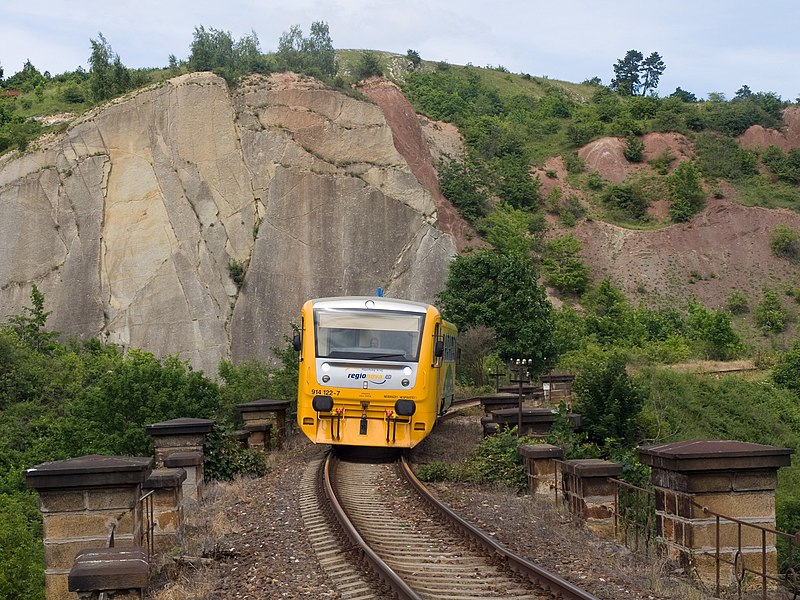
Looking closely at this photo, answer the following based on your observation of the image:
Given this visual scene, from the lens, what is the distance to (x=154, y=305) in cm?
4862

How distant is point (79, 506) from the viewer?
797 cm

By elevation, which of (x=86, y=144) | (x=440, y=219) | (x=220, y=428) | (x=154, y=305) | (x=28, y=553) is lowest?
(x=28, y=553)

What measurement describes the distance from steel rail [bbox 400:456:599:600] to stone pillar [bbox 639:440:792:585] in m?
1.54

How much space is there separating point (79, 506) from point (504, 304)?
112 ft

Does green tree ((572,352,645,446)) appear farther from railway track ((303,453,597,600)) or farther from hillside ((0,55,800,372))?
hillside ((0,55,800,372))

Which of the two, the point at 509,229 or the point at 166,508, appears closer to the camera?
the point at 166,508

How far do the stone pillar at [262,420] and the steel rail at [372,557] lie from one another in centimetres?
566

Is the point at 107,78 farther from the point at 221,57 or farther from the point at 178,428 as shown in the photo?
the point at 178,428

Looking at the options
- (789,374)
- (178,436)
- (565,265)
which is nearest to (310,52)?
(565,265)

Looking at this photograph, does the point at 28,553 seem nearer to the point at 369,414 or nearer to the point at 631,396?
the point at 369,414

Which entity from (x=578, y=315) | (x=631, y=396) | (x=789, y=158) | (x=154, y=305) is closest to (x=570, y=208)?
(x=578, y=315)

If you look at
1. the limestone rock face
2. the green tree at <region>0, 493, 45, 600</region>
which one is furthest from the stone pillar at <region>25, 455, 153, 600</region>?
the limestone rock face

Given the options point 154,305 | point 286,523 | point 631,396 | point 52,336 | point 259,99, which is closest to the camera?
point 286,523

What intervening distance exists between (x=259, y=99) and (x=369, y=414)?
39.5 meters
